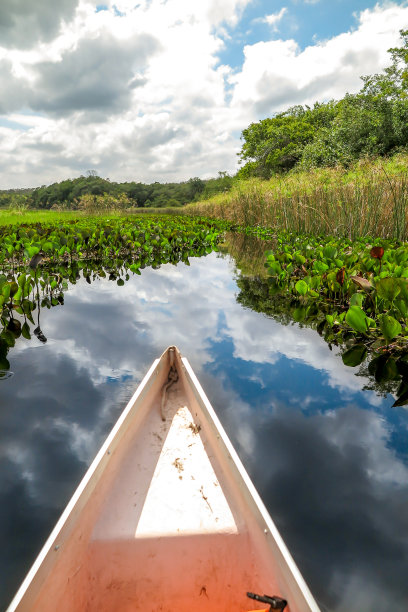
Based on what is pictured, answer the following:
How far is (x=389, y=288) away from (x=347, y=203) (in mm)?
A: 6881

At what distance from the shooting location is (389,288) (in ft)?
11.4

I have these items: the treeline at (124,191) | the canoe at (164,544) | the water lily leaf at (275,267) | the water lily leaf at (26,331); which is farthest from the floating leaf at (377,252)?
the treeline at (124,191)

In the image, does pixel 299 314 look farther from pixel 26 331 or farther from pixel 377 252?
pixel 26 331

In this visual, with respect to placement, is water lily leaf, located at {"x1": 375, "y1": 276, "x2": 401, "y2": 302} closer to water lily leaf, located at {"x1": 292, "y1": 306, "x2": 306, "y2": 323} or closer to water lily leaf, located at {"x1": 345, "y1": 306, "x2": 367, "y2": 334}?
water lily leaf, located at {"x1": 345, "y1": 306, "x2": 367, "y2": 334}

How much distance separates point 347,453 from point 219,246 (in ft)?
44.0

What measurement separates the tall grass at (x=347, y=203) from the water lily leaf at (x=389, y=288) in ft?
15.0

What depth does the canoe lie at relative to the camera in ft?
4.13

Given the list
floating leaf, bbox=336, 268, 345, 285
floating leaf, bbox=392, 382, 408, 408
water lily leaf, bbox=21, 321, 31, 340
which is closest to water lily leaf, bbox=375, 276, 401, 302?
floating leaf, bbox=392, 382, 408, 408

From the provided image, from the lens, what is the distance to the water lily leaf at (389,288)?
3.40m

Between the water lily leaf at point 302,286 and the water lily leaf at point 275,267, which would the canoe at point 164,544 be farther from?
the water lily leaf at point 275,267

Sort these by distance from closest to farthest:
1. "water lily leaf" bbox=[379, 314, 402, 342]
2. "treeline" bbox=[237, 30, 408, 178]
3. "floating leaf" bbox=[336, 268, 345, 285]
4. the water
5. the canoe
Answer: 1. the canoe
2. the water
3. "water lily leaf" bbox=[379, 314, 402, 342]
4. "floating leaf" bbox=[336, 268, 345, 285]
5. "treeline" bbox=[237, 30, 408, 178]

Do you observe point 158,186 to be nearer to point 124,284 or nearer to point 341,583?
point 124,284

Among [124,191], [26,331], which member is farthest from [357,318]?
[124,191]

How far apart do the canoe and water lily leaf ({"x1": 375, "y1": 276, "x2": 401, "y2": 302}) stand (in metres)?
2.30
